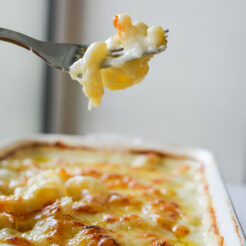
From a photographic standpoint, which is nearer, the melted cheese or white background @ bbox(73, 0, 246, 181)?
the melted cheese

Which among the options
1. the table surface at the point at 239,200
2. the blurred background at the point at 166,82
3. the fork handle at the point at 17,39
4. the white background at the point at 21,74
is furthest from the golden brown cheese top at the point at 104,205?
the blurred background at the point at 166,82

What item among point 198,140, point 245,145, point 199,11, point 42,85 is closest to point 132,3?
point 199,11

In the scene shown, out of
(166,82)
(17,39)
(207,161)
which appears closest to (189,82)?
(166,82)

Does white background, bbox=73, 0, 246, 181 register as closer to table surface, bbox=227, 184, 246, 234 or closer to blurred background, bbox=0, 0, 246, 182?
blurred background, bbox=0, 0, 246, 182

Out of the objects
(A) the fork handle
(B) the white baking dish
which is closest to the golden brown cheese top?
(B) the white baking dish

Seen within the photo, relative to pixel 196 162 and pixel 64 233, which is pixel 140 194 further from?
pixel 196 162

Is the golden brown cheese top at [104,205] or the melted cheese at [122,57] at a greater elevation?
the melted cheese at [122,57]

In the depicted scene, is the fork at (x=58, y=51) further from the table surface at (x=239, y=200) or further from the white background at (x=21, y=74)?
the white background at (x=21, y=74)
